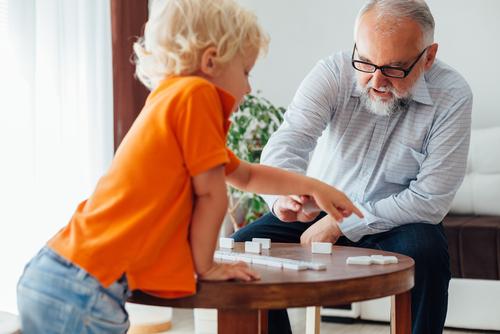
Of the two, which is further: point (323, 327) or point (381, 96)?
point (323, 327)

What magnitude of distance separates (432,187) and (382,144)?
0.71 ft

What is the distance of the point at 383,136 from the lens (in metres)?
2.26

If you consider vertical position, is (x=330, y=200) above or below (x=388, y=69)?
below

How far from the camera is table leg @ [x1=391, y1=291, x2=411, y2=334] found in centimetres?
173

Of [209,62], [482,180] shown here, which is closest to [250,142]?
[482,180]

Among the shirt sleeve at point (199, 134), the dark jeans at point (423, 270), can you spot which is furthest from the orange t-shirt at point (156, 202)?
the dark jeans at point (423, 270)

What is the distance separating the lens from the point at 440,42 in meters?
4.20

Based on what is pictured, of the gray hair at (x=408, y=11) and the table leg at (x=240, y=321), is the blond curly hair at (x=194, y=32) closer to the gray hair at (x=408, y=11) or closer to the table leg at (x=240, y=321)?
the table leg at (x=240, y=321)

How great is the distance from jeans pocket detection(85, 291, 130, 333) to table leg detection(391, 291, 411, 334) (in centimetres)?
70

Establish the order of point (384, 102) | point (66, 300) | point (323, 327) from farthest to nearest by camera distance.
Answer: point (323, 327)
point (384, 102)
point (66, 300)

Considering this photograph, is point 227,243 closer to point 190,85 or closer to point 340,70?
point 190,85

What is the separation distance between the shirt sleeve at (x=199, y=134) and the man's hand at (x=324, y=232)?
0.85 meters

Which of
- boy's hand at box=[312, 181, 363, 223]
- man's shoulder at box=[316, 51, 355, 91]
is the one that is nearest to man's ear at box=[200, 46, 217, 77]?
boy's hand at box=[312, 181, 363, 223]

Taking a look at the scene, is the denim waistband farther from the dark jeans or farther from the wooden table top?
the dark jeans
